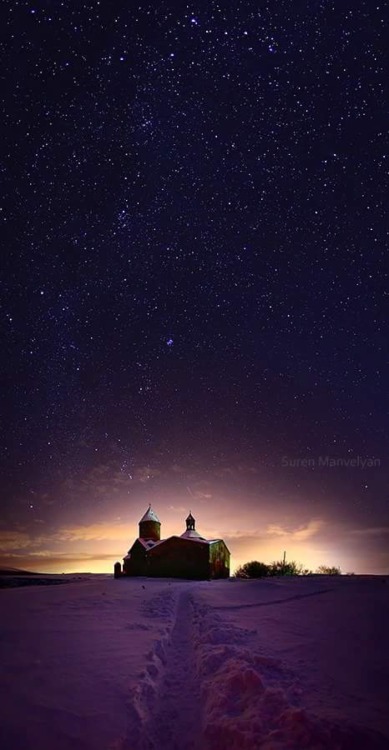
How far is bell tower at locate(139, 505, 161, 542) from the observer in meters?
53.2

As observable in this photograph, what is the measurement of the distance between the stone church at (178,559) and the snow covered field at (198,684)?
35.5 metres

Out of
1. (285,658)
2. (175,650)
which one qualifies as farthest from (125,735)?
(175,650)

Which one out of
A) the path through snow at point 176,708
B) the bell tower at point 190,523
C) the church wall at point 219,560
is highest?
the path through snow at point 176,708

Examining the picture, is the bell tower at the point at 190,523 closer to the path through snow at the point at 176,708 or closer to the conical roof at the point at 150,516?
the conical roof at the point at 150,516

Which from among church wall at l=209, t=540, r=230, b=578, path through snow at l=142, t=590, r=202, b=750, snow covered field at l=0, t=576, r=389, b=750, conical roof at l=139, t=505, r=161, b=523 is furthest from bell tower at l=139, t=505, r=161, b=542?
path through snow at l=142, t=590, r=202, b=750

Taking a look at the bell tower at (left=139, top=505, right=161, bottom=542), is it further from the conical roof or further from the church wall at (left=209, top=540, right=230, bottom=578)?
the church wall at (left=209, top=540, right=230, bottom=578)

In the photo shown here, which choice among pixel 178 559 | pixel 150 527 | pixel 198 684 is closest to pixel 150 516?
pixel 150 527

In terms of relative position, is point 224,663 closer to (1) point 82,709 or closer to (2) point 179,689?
(2) point 179,689

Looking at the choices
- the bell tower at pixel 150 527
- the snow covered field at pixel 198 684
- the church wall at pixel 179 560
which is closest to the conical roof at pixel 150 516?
the bell tower at pixel 150 527

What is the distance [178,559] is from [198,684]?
40723 mm

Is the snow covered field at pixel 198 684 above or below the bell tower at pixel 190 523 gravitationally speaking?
above

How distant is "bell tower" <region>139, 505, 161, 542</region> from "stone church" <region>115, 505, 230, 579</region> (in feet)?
13.7

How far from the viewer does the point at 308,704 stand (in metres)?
4.20

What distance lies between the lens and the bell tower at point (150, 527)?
53250mm
